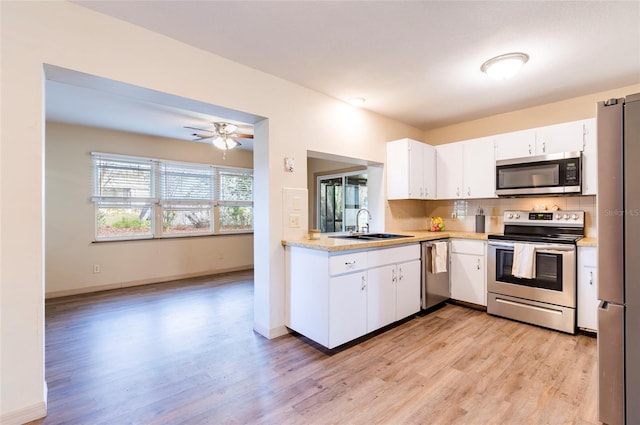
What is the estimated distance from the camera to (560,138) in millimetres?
3215

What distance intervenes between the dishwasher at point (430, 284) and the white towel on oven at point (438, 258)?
0.03 m

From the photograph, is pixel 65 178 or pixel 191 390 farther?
pixel 65 178

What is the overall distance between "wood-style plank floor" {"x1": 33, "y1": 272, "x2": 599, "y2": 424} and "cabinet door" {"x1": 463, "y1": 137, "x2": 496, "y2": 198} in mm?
1568

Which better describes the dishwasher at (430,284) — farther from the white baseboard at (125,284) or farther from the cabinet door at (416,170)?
the white baseboard at (125,284)

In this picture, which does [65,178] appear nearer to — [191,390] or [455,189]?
[191,390]

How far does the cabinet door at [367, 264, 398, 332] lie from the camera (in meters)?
2.79

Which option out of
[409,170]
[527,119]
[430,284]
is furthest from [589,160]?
[430,284]

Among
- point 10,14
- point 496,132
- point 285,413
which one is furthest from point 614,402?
point 10,14

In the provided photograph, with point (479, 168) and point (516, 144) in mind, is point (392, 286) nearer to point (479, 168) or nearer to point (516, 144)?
point (479, 168)

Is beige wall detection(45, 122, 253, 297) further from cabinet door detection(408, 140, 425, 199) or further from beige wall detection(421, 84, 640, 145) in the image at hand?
beige wall detection(421, 84, 640, 145)

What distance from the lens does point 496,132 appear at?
4.09 metres

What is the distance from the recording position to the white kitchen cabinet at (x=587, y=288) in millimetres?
2789

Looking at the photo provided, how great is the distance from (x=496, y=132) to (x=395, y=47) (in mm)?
2533

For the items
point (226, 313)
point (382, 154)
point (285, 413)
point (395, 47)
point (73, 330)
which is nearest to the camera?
point (285, 413)
